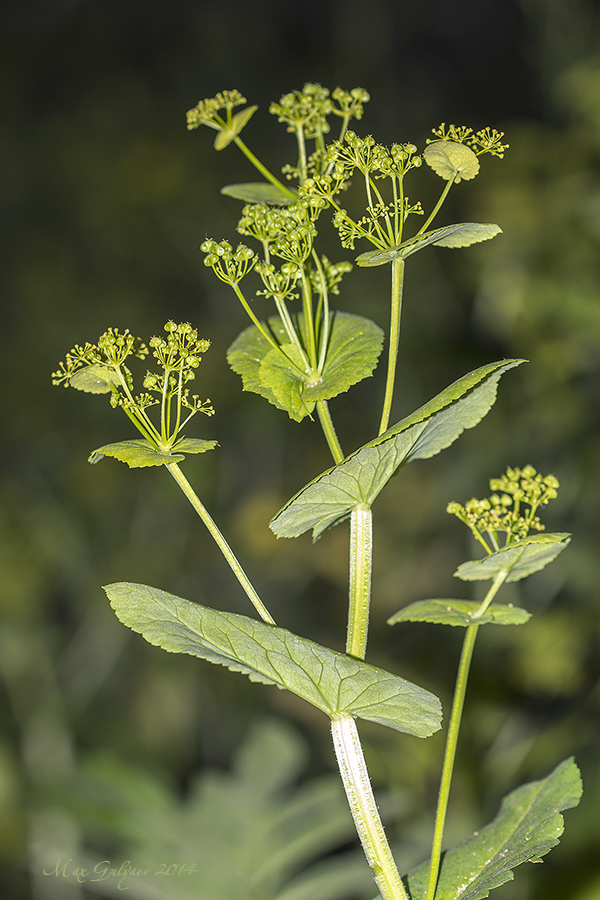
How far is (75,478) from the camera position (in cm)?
312

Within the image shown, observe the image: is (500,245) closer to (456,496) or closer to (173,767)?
(456,496)

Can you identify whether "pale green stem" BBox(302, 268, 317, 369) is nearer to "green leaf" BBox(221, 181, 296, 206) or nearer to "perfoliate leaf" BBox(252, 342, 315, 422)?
"perfoliate leaf" BBox(252, 342, 315, 422)

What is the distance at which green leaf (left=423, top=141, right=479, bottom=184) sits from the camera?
1.99 feet

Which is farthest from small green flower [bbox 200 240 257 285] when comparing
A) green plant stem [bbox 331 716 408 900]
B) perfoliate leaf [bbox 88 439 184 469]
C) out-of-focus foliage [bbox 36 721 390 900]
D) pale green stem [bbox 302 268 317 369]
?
out-of-focus foliage [bbox 36 721 390 900]

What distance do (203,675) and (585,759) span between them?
1412 millimetres

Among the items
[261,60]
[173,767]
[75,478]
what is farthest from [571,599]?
[261,60]

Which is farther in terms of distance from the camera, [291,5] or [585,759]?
[291,5]

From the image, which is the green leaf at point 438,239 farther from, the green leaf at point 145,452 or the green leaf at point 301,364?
the green leaf at point 145,452

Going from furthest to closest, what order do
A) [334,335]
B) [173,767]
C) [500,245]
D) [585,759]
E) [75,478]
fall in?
[75,478] → [500,245] → [173,767] → [585,759] → [334,335]

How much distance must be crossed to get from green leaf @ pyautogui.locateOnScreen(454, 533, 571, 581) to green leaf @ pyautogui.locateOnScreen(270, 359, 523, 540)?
4.8 inches

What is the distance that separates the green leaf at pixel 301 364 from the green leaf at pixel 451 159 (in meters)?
0.15

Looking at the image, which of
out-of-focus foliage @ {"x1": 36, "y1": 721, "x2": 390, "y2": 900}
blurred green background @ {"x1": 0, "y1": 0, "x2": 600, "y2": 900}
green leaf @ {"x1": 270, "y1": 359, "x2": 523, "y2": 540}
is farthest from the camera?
blurred green background @ {"x1": 0, "y1": 0, "x2": 600, "y2": 900}

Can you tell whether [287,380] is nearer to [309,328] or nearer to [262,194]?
[309,328]

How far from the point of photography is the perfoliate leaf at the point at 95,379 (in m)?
0.67
